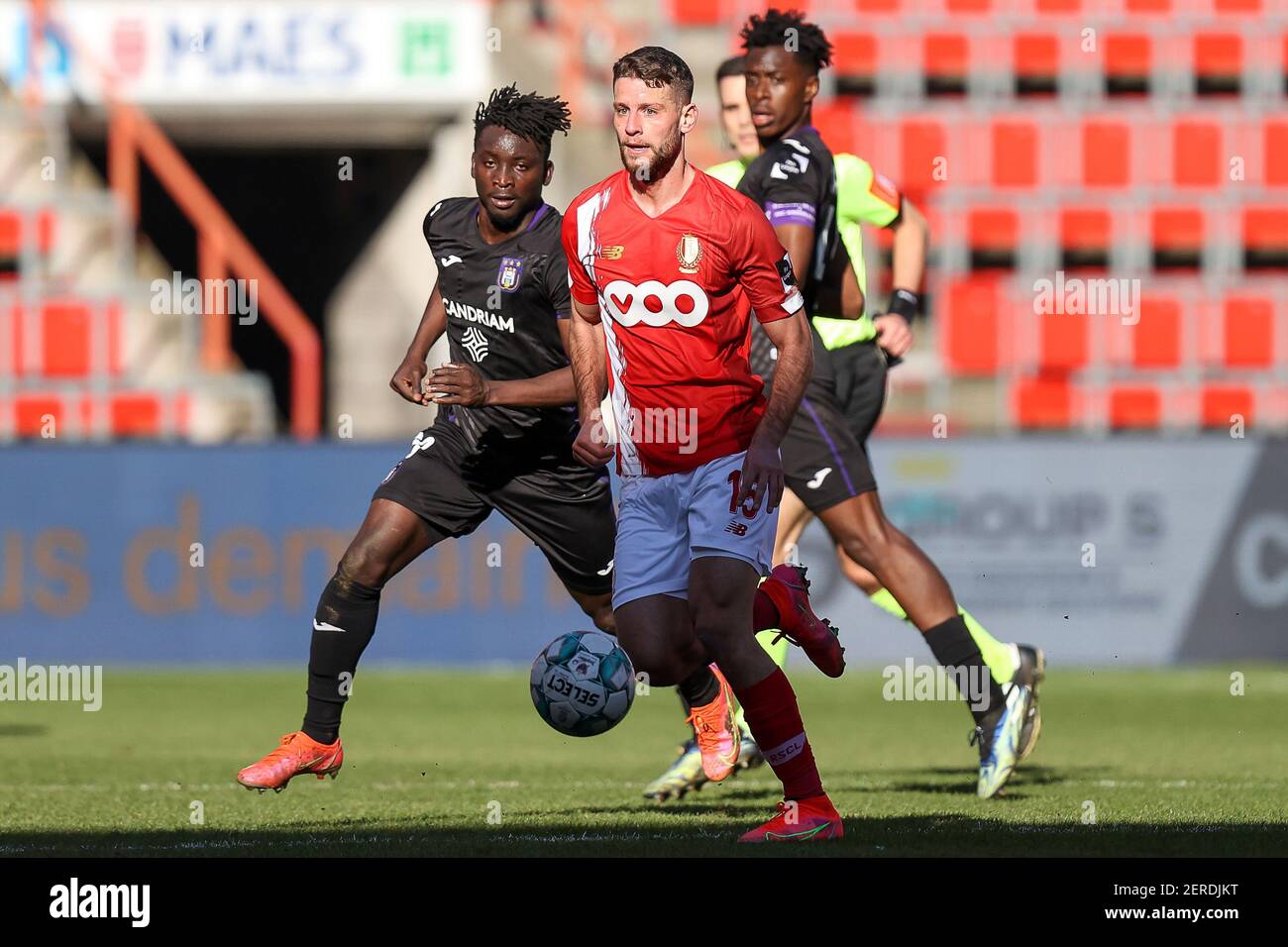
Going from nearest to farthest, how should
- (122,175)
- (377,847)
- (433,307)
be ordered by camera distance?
1. (377,847)
2. (433,307)
3. (122,175)

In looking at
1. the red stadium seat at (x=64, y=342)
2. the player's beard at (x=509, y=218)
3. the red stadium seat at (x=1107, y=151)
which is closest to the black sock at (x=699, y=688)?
the player's beard at (x=509, y=218)

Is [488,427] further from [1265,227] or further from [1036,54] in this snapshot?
[1265,227]

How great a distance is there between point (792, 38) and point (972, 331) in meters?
13.7

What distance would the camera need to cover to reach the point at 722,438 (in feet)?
20.3

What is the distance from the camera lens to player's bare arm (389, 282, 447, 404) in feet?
23.2

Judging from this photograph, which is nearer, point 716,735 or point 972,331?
point 716,735

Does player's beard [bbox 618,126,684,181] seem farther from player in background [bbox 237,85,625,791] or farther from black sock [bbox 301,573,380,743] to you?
black sock [bbox 301,573,380,743]

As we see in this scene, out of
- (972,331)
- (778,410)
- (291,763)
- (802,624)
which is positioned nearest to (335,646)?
(291,763)

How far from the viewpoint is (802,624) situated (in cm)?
644

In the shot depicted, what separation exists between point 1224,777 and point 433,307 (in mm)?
3607

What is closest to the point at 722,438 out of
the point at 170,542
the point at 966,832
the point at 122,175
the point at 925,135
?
the point at 966,832
